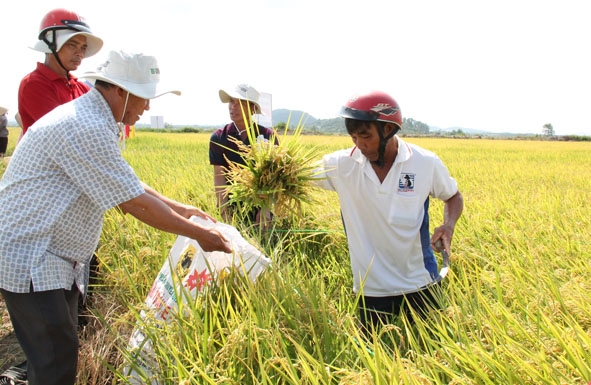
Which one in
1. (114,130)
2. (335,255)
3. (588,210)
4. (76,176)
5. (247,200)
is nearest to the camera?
(76,176)

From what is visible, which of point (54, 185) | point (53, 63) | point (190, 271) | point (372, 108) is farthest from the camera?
point (53, 63)

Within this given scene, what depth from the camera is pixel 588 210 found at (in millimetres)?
3385

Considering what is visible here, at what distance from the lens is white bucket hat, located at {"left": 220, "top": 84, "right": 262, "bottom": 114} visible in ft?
9.39

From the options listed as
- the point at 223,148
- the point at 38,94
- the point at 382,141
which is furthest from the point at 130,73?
the point at 223,148

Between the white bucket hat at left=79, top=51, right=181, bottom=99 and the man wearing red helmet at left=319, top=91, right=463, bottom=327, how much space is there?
0.87 metres

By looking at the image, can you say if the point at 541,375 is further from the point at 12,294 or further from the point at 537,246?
the point at 12,294

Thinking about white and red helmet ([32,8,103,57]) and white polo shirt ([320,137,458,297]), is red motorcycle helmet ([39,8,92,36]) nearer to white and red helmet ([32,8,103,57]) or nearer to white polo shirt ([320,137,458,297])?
white and red helmet ([32,8,103,57])

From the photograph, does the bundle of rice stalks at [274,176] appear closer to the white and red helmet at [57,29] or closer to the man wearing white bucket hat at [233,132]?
the man wearing white bucket hat at [233,132]

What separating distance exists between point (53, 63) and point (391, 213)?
6.65 ft

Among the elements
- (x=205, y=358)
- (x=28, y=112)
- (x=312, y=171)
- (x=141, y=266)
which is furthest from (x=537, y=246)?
(x=28, y=112)

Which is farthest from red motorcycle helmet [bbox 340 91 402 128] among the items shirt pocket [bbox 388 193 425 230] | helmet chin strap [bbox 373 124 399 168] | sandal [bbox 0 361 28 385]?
sandal [bbox 0 361 28 385]

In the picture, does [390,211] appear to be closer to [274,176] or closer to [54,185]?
[274,176]

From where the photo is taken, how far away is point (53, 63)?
250 cm

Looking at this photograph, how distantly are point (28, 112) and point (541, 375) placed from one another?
264cm
